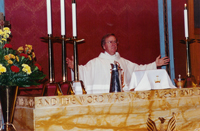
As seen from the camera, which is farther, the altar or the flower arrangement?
the flower arrangement

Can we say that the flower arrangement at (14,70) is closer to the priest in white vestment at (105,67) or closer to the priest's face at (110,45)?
the priest in white vestment at (105,67)

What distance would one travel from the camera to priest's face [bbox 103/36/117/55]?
472 cm

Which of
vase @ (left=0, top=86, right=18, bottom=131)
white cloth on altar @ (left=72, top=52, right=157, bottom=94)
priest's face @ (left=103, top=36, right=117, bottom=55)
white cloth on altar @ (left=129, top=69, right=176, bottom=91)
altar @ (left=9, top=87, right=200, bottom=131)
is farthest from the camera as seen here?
priest's face @ (left=103, top=36, right=117, bottom=55)

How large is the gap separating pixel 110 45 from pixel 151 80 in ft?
4.57

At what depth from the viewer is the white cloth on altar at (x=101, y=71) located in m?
4.58

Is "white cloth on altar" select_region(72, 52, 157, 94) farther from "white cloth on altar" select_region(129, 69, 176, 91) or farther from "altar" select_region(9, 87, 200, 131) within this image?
"altar" select_region(9, 87, 200, 131)

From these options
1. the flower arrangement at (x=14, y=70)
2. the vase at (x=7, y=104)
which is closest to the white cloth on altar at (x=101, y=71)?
the flower arrangement at (x=14, y=70)

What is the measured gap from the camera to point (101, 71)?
477 cm

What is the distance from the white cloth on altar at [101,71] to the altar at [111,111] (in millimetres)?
1399

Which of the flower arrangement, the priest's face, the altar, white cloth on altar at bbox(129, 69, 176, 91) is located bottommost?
the altar

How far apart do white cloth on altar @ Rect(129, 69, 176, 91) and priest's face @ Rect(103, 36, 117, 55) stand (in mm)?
1236

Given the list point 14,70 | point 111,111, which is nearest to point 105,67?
point 111,111

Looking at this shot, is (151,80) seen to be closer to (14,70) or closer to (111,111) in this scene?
(111,111)

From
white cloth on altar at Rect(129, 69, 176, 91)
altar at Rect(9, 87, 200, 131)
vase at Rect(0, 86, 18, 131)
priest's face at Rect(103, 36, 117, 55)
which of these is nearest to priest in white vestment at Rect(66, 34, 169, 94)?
priest's face at Rect(103, 36, 117, 55)
